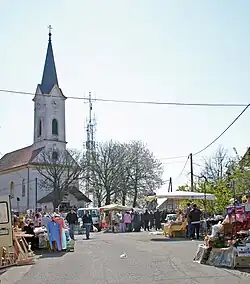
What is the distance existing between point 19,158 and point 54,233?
245 ft

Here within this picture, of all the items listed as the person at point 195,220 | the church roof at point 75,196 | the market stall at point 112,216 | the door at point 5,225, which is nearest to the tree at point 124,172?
the church roof at point 75,196

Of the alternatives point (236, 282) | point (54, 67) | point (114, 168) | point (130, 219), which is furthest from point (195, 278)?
point (54, 67)

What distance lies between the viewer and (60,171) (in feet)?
246

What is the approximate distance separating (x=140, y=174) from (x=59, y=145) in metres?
19.6

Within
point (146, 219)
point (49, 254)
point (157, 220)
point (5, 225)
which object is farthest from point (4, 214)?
point (146, 219)

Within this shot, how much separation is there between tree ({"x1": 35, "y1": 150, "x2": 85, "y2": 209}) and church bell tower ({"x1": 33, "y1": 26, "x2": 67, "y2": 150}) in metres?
5.01

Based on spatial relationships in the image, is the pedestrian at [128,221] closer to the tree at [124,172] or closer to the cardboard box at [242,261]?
the cardboard box at [242,261]

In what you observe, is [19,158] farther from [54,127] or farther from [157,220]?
[157,220]

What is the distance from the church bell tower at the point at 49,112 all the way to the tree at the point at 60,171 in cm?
501

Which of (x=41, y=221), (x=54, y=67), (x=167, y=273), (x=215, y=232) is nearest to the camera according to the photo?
(x=167, y=273)

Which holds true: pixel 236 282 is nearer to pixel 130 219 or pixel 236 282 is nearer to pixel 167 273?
pixel 167 273

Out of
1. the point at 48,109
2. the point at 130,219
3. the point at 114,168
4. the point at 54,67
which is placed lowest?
the point at 130,219

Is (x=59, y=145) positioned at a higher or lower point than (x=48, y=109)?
lower

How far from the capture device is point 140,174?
70375 millimetres
